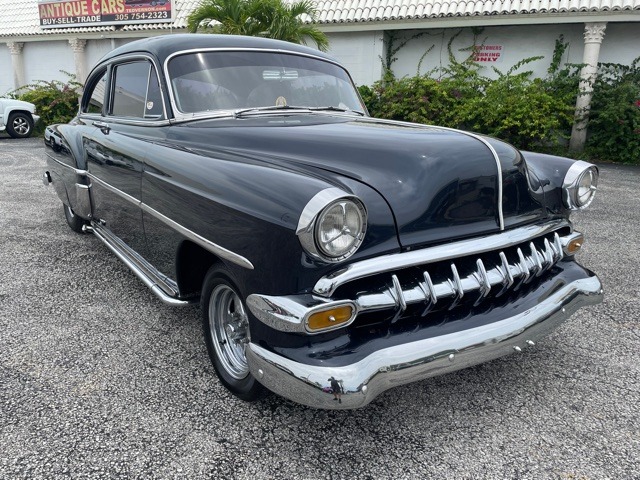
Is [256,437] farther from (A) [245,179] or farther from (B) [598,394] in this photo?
(B) [598,394]

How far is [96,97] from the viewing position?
14.3 ft

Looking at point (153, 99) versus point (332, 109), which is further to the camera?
point (332, 109)

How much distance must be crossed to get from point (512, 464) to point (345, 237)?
3.60 feet

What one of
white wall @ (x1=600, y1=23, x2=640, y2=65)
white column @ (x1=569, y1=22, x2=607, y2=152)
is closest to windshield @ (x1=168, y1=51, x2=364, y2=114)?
white column @ (x1=569, y1=22, x2=607, y2=152)

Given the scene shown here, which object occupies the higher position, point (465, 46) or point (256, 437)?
point (465, 46)

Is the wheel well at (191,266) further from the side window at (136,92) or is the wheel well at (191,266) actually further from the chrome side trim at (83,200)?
the chrome side trim at (83,200)

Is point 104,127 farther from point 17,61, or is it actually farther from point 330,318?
point 17,61

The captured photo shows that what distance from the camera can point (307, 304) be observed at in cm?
187

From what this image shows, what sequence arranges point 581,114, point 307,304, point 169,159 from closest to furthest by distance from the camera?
point 307,304 < point 169,159 < point 581,114

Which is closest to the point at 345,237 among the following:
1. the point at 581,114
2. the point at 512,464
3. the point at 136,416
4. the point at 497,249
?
the point at 497,249

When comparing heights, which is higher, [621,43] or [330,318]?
[621,43]

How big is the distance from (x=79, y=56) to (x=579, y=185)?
18.4m

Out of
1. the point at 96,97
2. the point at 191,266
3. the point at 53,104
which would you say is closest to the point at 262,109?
the point at 191,266

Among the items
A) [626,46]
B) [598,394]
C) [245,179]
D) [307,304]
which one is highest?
[626,46]
